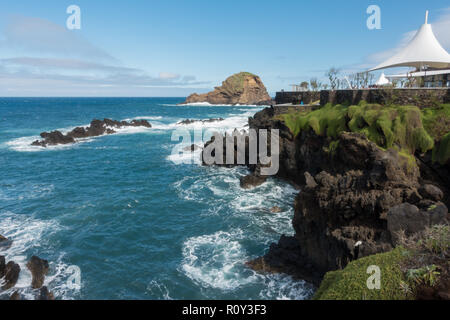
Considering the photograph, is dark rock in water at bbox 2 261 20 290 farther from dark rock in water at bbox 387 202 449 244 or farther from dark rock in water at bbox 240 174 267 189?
dark rock in water at bbox 240 174 267 189

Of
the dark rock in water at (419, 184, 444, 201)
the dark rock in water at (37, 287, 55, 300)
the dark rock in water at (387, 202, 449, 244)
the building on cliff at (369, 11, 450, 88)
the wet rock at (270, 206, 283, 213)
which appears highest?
the building on cliff at (369, 11, 450, 88)

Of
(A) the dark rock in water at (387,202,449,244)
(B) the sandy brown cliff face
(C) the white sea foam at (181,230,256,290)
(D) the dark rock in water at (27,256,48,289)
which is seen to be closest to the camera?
(A) the dark rock in water at (387,202,449,244)

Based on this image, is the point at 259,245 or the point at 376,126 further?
the point at 376,126

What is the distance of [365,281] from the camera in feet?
25.5

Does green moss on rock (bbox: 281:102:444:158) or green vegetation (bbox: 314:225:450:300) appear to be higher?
green moss on rock (bbox: 281:102:444:158)

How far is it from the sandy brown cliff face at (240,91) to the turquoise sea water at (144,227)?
12458 cm

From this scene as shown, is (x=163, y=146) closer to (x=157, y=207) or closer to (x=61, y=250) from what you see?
(x=157, y=207)

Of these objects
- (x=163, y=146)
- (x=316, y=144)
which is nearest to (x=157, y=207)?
(x=316, y=144)

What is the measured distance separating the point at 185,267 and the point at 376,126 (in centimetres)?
1520

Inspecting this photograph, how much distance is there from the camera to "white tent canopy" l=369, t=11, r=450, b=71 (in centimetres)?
2600

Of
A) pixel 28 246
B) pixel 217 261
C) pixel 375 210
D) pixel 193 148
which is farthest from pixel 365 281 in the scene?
pixel 193 148

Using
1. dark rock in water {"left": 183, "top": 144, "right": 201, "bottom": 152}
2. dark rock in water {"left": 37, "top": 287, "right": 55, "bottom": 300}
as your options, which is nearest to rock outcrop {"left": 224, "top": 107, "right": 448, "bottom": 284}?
dark rock in water {"left": 37, "top": 287, "right": 55, "bottom": 300}

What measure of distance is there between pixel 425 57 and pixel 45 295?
3296 centimetres
